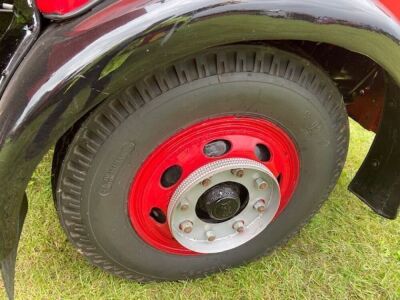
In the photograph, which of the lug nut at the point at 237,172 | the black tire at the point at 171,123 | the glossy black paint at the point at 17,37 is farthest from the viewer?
the lug nut at the point at 237,172

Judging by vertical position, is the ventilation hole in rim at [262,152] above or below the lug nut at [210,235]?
above

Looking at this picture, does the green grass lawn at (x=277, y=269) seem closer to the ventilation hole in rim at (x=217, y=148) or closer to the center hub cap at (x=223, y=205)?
the center hub cap at (x=223, y=205)

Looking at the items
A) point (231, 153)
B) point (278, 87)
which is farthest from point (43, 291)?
point (278, 87)

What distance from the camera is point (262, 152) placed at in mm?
1817

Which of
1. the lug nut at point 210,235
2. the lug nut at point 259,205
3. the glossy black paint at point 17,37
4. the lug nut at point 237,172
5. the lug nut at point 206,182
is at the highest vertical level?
the glossy black paint at point 17,37

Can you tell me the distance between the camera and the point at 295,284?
86.6 inches

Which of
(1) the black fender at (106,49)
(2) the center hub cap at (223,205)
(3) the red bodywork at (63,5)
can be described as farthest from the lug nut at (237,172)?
(3) the red bodywork at (63,5)

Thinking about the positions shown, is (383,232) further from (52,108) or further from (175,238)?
(52,108)

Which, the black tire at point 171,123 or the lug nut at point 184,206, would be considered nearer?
the black tire at point 171,123

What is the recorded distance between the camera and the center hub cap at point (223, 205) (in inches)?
68.2

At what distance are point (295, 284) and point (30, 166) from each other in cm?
124

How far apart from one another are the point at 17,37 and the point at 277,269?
1367 millimetres

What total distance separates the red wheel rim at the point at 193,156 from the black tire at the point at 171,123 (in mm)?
30

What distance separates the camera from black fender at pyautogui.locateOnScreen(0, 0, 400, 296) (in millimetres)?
1310
